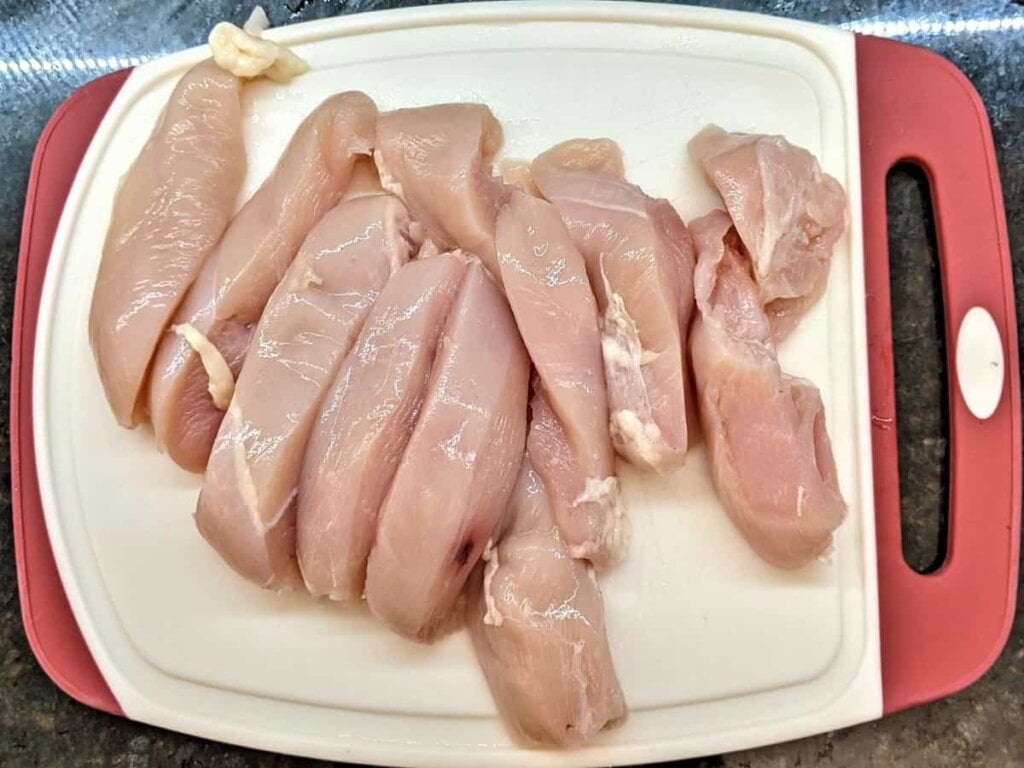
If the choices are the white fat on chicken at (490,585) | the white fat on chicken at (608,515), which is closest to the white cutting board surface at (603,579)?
the white fat on chicken at (608,515)

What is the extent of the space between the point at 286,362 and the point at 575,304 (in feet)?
1.75

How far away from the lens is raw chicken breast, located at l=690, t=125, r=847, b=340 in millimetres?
1739

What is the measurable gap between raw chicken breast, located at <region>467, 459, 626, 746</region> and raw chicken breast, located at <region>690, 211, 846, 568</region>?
0.33 meters

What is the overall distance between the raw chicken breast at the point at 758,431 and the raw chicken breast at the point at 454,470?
0.36 m

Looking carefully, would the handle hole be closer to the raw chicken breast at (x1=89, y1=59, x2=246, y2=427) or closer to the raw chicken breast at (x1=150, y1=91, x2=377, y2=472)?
the raw chicken breast at (x1=150, y1=91, x2=377, y2=472)

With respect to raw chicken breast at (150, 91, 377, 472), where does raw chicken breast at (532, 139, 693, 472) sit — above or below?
below

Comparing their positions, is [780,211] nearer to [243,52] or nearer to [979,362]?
[979,362]

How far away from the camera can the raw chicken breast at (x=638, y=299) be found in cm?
167

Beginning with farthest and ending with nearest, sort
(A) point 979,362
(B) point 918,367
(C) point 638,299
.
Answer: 1. (B) point 918,367
2. (A) point 979,362
3. (C) point 638,299

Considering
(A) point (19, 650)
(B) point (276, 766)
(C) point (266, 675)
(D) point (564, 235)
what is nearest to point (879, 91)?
(D) point (564, 235)

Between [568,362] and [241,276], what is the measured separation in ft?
2.12

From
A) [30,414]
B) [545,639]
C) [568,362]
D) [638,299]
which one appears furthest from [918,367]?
[30,414]

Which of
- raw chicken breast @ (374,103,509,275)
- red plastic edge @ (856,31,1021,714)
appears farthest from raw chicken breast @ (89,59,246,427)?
red plastic edge @ (856,31,1021,714)

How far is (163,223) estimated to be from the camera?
6.00 feet
